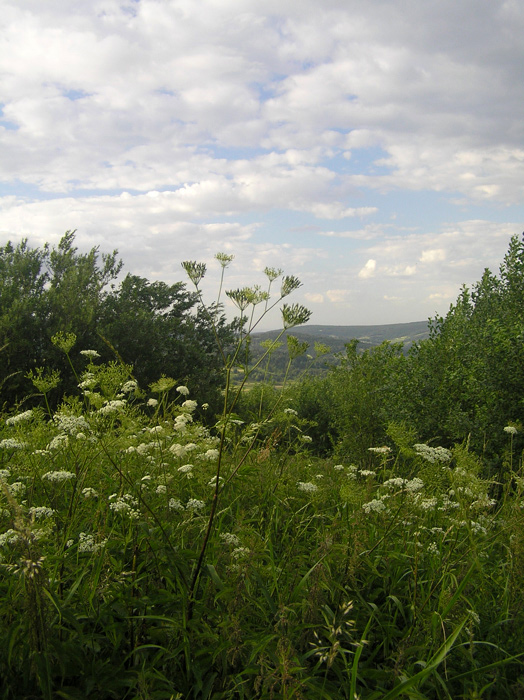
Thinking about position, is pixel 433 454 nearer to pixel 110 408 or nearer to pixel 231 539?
pixel 231 539

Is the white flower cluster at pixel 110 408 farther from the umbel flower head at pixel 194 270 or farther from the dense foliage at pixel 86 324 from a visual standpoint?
the dense foliage at pixel 86 324

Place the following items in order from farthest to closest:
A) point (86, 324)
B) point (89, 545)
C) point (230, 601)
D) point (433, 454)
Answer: point (86, 324) < point (433, 454) < point (89, 545) < point (230, 601)

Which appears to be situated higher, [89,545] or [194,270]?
[194,270]

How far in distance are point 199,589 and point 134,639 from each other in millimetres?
461

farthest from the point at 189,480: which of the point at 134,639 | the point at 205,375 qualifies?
the point at 205,375

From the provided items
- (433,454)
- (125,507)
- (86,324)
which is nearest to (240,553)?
(125,507)

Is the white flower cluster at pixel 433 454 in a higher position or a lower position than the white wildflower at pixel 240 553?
higher

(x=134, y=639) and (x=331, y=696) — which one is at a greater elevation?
(x=134, y=639)

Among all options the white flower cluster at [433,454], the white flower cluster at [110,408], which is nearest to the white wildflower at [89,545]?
the white flower cluster at [110,408]

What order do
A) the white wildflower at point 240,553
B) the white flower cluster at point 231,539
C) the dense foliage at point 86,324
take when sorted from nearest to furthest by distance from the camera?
the white wildflower at point 240,553 < the white flower cluster at point 231,539 < the dense foliage at point 86,324

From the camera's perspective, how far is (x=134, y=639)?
2.39 meters

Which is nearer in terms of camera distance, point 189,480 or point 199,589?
point 199,589

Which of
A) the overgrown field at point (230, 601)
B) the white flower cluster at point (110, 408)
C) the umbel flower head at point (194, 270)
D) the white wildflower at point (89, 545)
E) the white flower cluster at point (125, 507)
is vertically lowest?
the overgrown field at point (230, 601)

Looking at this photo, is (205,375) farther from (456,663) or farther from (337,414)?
(456,663)
